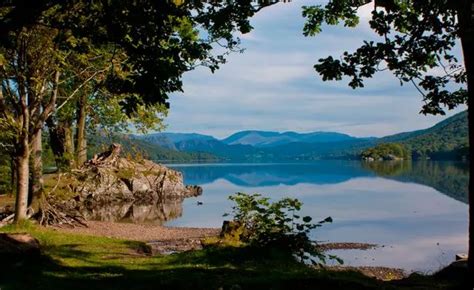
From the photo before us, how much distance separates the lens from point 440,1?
9.80 m

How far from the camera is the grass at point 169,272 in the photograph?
12.1m

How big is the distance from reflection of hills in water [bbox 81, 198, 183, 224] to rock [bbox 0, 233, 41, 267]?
33.3m

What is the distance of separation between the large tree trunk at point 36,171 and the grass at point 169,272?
28.0 ft

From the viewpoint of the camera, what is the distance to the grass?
12.1 meters

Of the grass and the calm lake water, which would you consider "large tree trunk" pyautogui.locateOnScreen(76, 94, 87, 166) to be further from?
the grass

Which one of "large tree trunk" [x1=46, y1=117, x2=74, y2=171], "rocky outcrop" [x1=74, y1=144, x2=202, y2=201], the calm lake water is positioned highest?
"large tree trunk" [x1=46, y1=117, x2=74, y2=171]

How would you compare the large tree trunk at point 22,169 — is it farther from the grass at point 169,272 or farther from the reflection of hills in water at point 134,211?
the reflection of hills in water at point 134,211

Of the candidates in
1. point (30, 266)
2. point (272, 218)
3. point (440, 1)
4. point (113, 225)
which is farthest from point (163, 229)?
point (440, 1)

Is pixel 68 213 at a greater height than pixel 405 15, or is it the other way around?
pixel 405 15

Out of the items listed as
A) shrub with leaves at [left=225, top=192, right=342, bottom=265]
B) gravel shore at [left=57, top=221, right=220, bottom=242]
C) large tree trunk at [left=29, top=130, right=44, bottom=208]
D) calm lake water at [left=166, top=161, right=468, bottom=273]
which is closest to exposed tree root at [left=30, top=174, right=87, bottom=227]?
large tree trunk at [left=29, top=130, right=44, bottom=208]

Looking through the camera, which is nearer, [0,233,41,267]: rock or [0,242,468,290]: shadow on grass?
[0,242,468,290]: shadow on grass

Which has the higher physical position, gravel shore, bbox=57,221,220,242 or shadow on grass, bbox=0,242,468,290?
shadow on grass, bbox=0,242,468,290

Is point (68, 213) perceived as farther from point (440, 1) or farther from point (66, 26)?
point (440, 1)

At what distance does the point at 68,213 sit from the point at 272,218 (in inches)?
885
